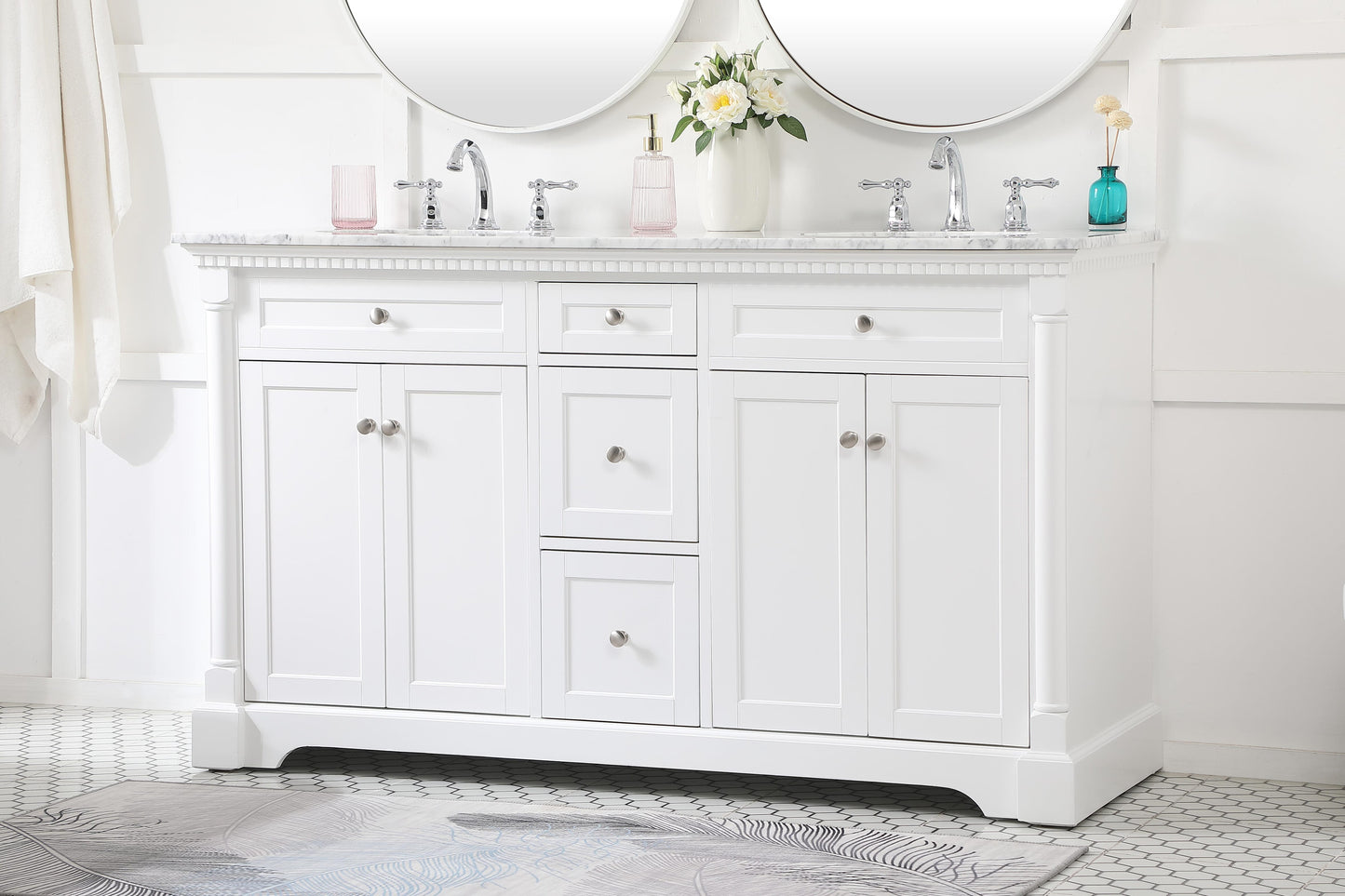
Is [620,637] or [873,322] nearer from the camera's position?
[873,322]

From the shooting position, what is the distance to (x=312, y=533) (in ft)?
8.93

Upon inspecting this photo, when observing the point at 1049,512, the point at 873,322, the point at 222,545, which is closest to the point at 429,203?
the point at 222,545

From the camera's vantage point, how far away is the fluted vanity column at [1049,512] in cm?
236

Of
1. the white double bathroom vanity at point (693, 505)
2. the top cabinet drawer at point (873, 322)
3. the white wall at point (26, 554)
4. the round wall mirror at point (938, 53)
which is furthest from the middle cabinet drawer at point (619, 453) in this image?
the white wall at point (26, 554)

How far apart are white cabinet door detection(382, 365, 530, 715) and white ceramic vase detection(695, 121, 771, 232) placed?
1.57 ft

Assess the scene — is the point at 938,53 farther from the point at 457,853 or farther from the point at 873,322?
the point at 457,853

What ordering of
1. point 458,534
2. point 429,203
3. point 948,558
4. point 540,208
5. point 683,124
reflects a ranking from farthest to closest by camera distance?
point 429,203 → point 540,208 → point 683,124 → point 458,534 → point 948,558

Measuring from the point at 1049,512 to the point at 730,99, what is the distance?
90 cm

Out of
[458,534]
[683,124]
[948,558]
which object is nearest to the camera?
[948,558]

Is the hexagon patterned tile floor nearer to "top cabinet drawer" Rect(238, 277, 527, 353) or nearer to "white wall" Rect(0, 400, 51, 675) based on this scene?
"white wall" Rect(0, 400, 51, 675)

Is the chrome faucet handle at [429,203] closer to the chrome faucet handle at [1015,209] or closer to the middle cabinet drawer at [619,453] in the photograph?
the middle cabinet drawer at [619,453]

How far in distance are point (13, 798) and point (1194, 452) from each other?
2.13 meters

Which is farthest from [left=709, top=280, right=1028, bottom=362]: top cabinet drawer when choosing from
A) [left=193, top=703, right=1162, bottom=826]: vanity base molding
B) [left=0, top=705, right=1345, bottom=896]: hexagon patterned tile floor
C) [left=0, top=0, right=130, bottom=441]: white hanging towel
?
[left=0, top=0, right=130, bottom=441]: white hanging towel

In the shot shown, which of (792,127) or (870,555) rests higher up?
(792,127)
